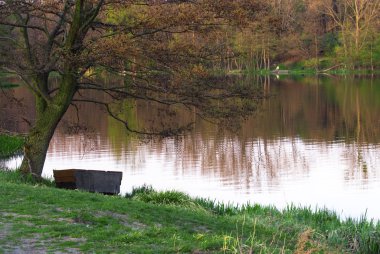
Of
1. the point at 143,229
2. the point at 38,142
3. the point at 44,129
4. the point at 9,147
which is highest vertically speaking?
the point at 44,129

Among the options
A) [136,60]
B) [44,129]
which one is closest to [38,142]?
[44,129]

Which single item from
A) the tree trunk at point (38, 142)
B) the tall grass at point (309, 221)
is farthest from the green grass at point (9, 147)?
the tall grass at point (309, 221)

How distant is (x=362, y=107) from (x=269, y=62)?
146ft

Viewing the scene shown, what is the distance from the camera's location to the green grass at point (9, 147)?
2412 cm

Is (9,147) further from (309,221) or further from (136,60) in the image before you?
(309,221)

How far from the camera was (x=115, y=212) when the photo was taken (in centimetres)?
987

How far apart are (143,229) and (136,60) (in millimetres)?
7990

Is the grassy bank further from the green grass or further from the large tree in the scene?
the green grass

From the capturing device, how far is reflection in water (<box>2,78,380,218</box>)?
18094 mm

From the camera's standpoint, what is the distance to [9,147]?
2458 cm

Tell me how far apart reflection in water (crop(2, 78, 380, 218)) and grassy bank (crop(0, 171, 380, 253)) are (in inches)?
159

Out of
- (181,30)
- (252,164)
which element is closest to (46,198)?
(181,30)

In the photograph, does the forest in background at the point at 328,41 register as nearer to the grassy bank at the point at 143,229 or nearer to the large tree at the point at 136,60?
the large tree at the point at 136,60

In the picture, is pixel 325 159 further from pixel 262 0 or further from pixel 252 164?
pixel 262 0
